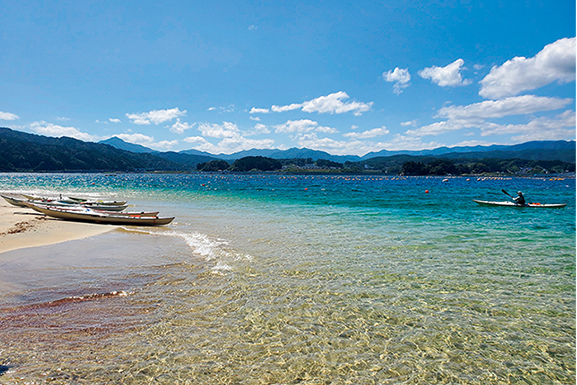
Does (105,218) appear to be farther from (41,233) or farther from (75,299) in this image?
(75,299)

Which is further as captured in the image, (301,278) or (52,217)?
(52,217)

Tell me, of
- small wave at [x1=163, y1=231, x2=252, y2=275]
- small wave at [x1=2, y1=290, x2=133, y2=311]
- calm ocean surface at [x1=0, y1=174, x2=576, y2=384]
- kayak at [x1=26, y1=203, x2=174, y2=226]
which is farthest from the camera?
kayak at [x1=26, y1=203, x2=174, y2=226]

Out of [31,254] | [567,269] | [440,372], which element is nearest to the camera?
[440,372]

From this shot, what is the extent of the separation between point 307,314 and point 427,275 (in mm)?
5638

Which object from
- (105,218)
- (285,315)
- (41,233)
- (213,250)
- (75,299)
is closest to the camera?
(285,315)

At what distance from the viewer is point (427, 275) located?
11297mm

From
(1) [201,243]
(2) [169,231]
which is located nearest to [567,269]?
(1) [201,243]

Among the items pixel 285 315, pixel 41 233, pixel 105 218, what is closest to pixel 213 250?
pixel 285 315

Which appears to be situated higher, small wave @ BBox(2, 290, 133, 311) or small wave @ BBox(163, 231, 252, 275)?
small wave @ BBox(2, 290, 133, 311)

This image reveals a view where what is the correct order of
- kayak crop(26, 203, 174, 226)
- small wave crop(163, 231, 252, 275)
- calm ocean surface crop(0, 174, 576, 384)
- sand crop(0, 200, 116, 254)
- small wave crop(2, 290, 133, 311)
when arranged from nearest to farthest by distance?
calm ocean surface crop(0, 174, 576, 384), small wave crop(2, 290, 133, 311), small wave crop(163, 231, 252, 275), sand crop(0, 200, 116, 254), kayak crop(26, 203, 174, 226)

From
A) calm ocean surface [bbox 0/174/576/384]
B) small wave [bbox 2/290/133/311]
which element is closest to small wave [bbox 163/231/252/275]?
calm ocean surface [bbox 0/174/576/384]

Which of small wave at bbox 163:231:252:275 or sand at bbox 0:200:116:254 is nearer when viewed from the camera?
small wave at bbox 163:231:252:275

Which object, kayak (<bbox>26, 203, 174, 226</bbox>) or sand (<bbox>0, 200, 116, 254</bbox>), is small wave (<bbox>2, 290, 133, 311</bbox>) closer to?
sand (<bbox>0, 200, 116, 254</bbox>)

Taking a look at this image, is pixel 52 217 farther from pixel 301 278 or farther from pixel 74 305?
pixel 301 278
